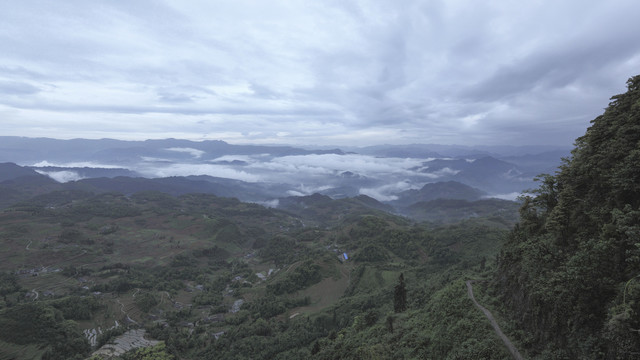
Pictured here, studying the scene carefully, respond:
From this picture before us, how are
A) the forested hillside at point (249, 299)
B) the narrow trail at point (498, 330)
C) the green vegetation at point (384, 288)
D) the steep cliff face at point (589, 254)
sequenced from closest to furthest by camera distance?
the steep cliff face at point (589, 254) < the green vegetation at point (384, 288) < the narrow trail at point (498, 330) < the forested hillside at point (249, 299)

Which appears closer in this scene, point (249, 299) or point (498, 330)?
point (498, 330)

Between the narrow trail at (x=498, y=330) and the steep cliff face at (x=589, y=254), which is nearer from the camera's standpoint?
the steep cliff face at (x=589, y=254)

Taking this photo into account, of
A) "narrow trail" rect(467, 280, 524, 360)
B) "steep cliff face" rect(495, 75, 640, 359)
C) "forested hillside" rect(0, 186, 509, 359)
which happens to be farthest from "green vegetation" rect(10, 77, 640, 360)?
"narrow trail" rect(467, 280, 524, 360)

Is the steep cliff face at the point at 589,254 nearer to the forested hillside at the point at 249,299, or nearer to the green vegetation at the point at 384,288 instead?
the green vegetation at the point at 384,288

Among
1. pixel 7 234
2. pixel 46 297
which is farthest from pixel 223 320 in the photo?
pixel 7 234

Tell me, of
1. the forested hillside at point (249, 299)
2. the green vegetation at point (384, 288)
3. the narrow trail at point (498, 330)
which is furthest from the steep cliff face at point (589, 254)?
the forested hillside at point (249, 299)

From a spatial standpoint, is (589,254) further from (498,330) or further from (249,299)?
(249,299)

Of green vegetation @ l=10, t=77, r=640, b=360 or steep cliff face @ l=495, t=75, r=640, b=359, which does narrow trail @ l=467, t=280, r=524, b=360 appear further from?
steep cliff face @ l=495, t=75, r=640, b=359

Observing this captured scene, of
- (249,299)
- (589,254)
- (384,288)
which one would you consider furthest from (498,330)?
(249,299)

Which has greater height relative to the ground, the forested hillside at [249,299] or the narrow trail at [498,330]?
the narrow trail at [498,330]

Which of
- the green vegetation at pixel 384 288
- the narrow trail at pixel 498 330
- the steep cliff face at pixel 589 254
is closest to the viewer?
the steep cliff face at pixel 589 254
